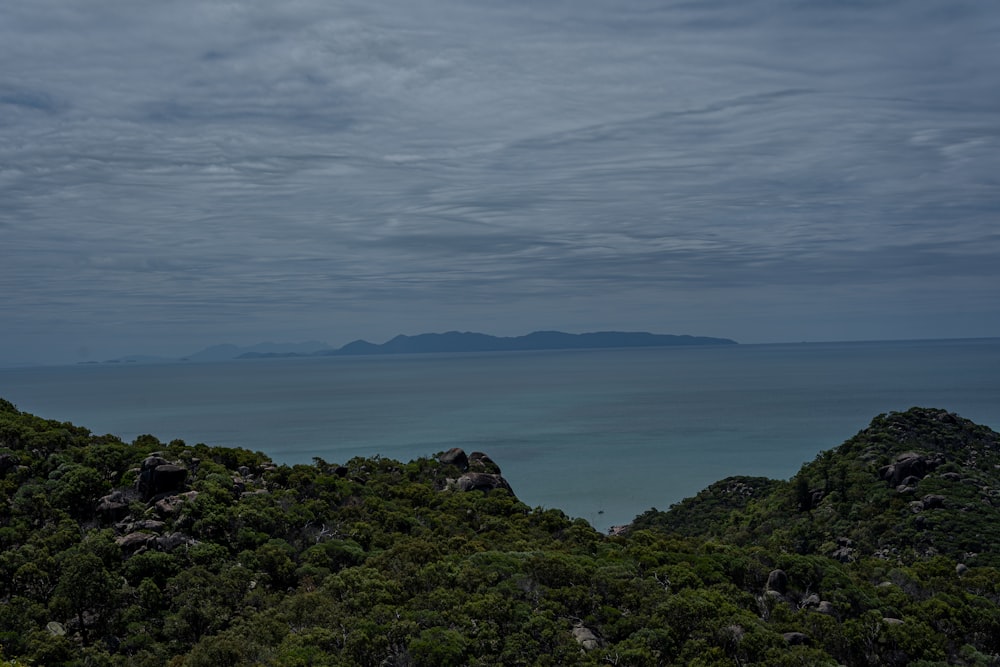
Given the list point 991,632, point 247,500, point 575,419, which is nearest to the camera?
point 991,632

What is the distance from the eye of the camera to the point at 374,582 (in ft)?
87.9

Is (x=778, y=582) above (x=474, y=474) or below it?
below

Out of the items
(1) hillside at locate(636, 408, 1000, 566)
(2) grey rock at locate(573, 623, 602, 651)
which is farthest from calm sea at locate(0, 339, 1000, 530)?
(2) grey rock at locate(573, 623, 602, 651)

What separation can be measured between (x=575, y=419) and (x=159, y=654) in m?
147

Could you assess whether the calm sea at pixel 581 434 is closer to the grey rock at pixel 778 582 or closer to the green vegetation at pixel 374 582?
the green vegetation at pixel 374 582

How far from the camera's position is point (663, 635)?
956 inches

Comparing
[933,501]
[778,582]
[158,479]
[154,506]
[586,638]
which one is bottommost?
[933,501]

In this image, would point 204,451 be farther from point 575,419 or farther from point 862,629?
point 575,419

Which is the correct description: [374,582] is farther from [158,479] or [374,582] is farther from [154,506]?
[158,479]

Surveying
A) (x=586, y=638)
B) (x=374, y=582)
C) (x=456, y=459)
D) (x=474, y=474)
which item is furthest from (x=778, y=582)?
(x=456, y=459)

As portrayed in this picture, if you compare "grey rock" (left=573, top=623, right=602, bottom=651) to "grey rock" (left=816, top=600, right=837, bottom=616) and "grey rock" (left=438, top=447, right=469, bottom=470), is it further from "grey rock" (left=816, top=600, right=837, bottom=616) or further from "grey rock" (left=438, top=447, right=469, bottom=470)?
"grey rock" (left=438, top=447, right=469, bottom=470)

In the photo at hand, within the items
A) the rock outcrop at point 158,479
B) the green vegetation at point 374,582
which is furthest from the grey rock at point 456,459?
the rock outcrop at point 158,479

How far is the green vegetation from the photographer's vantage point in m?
23.6

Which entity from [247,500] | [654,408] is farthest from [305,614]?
[654,408]
